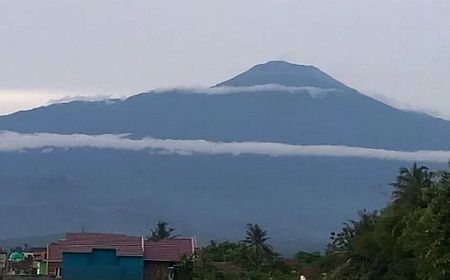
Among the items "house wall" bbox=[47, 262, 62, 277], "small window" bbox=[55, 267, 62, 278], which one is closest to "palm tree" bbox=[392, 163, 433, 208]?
"small window" bbox=[55, 267, 62, 278]

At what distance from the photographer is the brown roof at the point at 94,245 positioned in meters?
58.1

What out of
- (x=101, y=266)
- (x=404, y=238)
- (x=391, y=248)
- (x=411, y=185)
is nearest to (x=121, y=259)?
(x=101, y=266)

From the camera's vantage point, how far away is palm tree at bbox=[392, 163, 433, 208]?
3606 cm

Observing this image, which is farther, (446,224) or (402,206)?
(402,206)

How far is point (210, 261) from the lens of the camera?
183 ft

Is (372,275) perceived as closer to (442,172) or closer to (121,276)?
(442,172)

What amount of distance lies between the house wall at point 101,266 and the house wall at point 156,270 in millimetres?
295

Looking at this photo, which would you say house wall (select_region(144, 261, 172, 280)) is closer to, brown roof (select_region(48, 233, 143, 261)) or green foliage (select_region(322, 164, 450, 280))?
brown roof (select_region(48, 233, 143, 261))

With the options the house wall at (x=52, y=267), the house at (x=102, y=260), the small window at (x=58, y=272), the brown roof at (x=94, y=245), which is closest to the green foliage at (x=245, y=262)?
the house at (x=102, y=260)

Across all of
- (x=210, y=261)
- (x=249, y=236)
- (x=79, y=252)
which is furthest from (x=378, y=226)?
(x=249, y=236)

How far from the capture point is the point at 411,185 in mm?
37625

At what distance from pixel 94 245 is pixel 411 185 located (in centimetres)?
2518

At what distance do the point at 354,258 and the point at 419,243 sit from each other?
9897 mm

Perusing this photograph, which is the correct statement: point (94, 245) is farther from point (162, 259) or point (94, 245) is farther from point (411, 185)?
point (411, 185)
